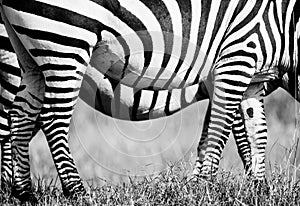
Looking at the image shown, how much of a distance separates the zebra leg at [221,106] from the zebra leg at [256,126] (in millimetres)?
632

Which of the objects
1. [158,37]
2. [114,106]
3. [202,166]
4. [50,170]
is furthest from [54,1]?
[50,170]

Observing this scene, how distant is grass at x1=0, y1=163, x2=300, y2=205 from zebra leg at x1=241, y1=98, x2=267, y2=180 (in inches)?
42.0

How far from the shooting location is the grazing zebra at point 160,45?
576 centimetres

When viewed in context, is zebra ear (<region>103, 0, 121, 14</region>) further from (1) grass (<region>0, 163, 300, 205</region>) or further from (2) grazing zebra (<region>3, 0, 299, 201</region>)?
(1) grass (<region>0, 163, 300, 205</region>)

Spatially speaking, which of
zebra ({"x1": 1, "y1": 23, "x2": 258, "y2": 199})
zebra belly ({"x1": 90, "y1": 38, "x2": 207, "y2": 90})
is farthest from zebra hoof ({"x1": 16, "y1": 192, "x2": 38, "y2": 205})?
zebra belly ({"x1": 90, "y1": 38, "x2": 207, "y2": 90})

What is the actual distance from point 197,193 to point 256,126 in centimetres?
171

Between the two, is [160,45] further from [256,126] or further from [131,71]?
[256,126]

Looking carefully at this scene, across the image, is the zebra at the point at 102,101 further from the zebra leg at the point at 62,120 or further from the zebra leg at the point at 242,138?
the zebra leg at the point at 242,138

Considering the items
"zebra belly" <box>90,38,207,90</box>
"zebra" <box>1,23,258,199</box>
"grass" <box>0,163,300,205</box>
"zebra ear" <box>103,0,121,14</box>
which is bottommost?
"grass" <box>0,163,300,205</box>

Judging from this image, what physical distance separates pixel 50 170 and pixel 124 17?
149 inches

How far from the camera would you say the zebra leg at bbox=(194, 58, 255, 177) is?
20.8 feet

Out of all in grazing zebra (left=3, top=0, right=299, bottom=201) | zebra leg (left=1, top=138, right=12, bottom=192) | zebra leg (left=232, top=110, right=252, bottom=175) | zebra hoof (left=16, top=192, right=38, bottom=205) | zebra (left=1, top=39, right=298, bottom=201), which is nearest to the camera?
grazing zebra (left=3, top=0, right=299, bottom=201)

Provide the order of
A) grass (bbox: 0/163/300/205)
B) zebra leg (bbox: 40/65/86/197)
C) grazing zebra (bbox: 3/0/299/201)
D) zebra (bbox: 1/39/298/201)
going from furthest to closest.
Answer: zebra (bbox: 1/39/298/201), zebra leg (bbox: 40/65/86/197), grazing zebra (bbox: 3/0/299/201), grass (bbox: 0/163/300/205)

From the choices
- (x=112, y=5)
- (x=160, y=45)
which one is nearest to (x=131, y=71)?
(x=160, y=45)
